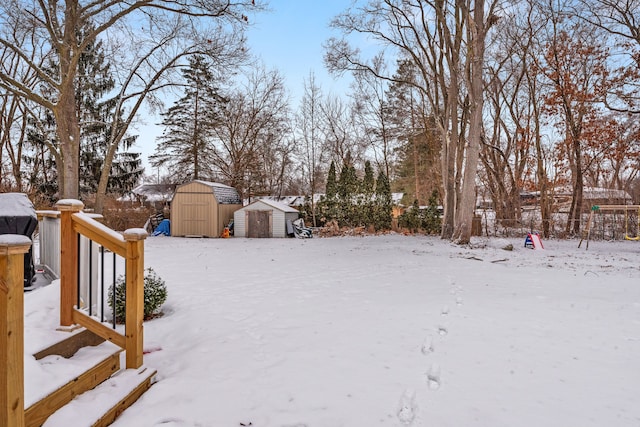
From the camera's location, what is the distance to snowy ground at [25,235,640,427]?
209 cm

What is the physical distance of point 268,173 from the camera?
24.5m

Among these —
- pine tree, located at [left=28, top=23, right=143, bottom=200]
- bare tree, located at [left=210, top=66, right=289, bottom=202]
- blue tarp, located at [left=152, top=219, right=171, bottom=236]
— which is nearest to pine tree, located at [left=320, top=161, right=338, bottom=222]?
bare tree, located at [left=210, top=66, right=289, bottom=202]

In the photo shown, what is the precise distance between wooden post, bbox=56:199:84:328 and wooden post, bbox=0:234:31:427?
1.01 metres

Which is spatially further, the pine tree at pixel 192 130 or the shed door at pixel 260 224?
the pine tree at pixel 192 130

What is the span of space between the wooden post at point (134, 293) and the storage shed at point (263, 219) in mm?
13136

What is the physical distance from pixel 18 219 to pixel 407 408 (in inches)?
153

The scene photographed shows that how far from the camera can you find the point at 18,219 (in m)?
3.45

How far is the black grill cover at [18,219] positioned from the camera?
133 inches

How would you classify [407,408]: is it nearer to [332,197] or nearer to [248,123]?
[332,197]

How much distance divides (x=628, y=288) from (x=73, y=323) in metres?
7.01

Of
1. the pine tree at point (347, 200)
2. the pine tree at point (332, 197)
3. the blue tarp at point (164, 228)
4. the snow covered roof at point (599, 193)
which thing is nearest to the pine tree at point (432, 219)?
the pine tree at point (347, 200)

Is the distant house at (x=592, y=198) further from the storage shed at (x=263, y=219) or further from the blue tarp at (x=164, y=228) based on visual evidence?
the blue tarp at (x=164, y=228)

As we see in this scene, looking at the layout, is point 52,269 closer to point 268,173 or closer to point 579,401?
point 579,401

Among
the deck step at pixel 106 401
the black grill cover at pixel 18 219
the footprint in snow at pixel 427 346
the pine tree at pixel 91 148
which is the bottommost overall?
the footprint in snow at pixel 427 346
